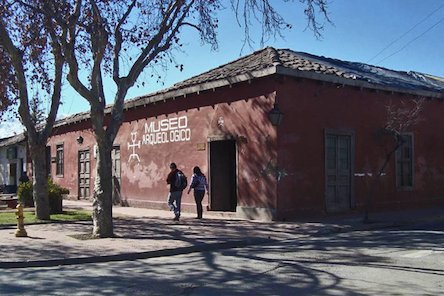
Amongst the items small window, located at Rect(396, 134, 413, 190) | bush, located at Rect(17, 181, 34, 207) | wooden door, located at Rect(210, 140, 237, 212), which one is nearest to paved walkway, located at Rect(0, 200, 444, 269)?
wooden door, located at Rect(210, 140, 237, 212)

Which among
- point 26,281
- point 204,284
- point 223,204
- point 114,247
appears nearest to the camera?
point 204,284

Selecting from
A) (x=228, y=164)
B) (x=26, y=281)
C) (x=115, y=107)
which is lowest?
(x=26, y=281)

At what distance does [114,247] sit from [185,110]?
826cm

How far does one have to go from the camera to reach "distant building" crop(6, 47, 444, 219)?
1491 centimetres

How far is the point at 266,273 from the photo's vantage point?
8086 millimetres

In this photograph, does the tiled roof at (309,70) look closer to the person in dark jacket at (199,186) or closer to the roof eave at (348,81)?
the roof eave at (348,81)

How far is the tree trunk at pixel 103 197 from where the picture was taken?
39.6 ft

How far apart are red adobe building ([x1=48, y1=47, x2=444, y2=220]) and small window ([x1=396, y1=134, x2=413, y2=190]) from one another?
4 centimetres

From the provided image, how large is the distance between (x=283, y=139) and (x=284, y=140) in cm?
5

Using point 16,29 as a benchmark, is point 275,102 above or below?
below

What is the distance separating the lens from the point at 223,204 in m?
17.4

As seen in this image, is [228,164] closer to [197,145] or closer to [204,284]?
[197,145]

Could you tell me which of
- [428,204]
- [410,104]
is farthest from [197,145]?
[428,204]

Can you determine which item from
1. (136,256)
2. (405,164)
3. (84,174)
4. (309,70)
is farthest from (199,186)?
(84,174)
